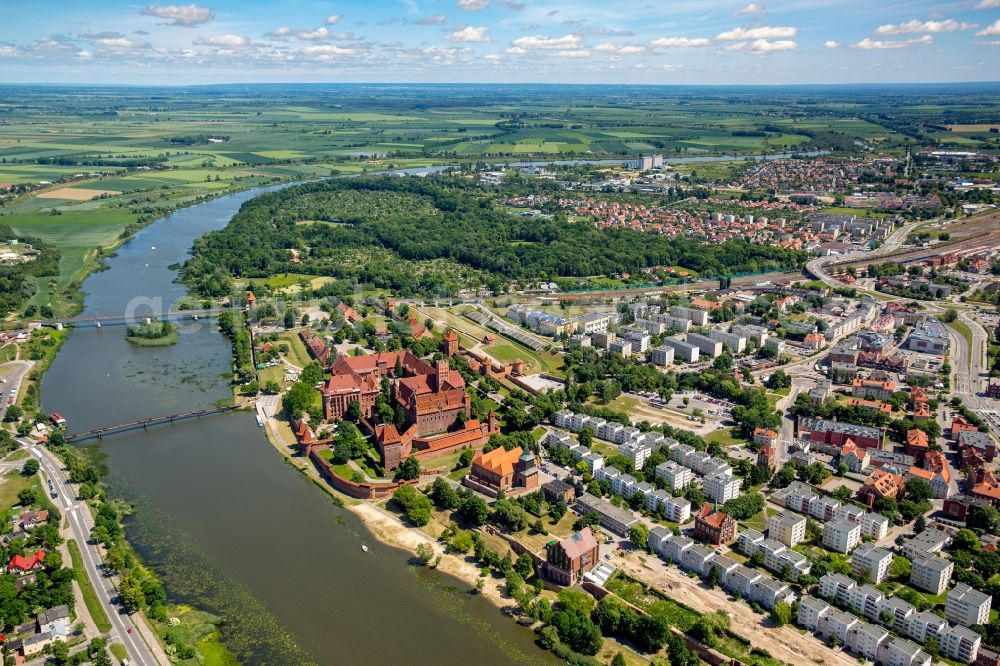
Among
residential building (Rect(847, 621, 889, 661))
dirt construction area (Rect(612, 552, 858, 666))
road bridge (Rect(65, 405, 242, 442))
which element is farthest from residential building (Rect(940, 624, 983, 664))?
road bridge (Rect(65, 405, 242, 442))

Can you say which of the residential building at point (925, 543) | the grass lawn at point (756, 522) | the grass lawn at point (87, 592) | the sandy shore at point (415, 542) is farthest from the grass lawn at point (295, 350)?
the residential building at point (925, 543)

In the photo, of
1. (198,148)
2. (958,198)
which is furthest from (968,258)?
(198,148)

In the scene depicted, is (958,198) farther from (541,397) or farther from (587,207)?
(541,397)

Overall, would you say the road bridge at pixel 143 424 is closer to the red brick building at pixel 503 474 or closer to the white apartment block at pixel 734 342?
the red brick building at pixel 503 474

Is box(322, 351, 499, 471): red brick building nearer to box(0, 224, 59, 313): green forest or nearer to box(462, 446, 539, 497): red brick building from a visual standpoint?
box(462, 446, 539, 497): red brick building

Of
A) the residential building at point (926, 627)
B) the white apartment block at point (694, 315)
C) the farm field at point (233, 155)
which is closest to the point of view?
the residential building at point (926, 627)
